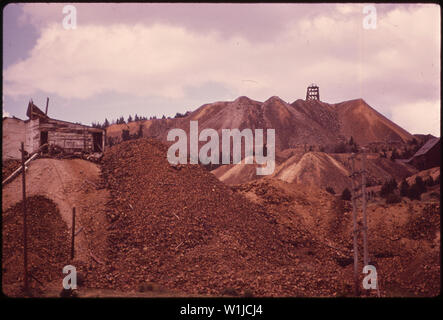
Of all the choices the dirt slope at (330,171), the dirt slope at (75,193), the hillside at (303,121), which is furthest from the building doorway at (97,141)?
the hillside at (303,121)

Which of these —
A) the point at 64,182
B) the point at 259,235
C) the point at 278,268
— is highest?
the point at 64,182

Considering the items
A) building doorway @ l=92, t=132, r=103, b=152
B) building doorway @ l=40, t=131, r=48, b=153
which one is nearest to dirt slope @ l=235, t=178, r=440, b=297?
building doorway @ l=92, t=132, r=103, b=152

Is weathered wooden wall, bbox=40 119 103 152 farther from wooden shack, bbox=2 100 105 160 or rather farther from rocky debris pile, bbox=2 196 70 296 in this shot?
rocky debris pile, bbox=2 196 70 296

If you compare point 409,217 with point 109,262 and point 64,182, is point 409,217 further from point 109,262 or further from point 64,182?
point 64,182

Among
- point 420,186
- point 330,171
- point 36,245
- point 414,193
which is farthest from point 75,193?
point 330,171
